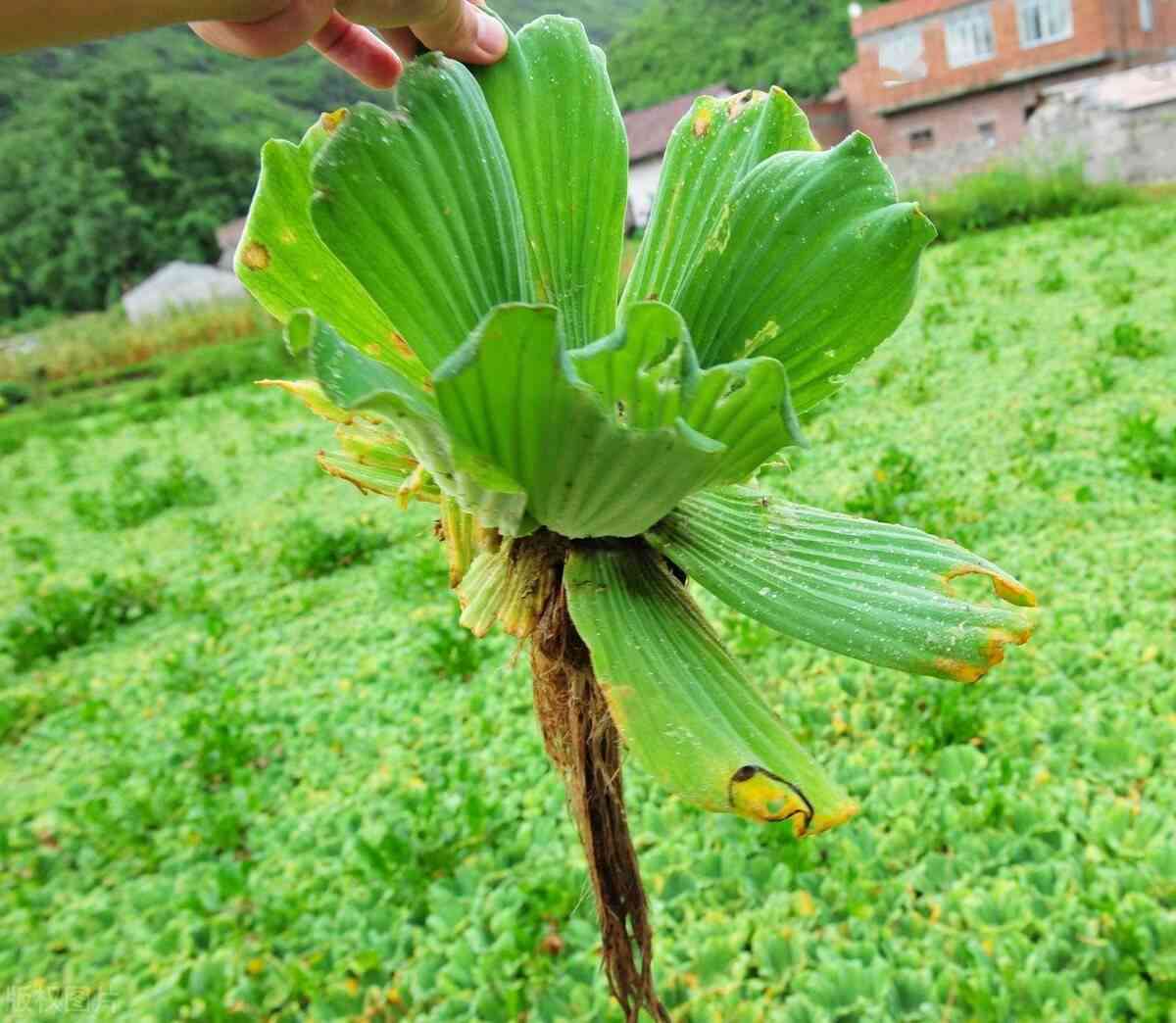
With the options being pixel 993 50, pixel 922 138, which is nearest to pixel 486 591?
pixel 993 50

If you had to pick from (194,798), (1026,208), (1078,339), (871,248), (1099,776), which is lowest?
(1026,208)

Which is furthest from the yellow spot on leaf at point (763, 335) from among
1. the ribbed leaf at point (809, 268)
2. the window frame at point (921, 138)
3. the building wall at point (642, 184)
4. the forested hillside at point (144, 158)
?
the forested hillside at point (144, 158)

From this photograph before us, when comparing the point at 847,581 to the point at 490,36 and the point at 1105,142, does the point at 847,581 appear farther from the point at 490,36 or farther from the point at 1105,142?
the point at 1105,142

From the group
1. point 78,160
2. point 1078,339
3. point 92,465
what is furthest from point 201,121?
point 1078,339

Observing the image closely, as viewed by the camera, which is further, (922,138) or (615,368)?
(922,138)

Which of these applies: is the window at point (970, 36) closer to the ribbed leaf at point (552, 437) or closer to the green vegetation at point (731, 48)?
the green vegetation at point (731, 48)

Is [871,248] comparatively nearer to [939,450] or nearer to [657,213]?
[657,213]
